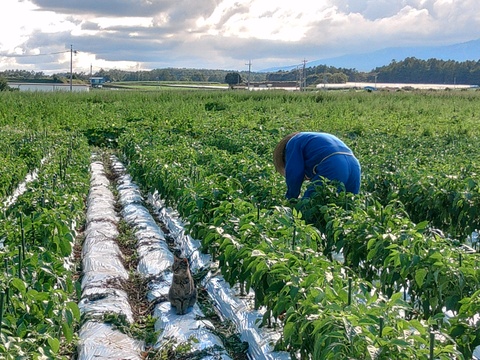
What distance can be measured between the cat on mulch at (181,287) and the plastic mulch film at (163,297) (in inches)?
3.1

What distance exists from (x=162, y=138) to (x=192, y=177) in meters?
4.22

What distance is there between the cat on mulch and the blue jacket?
63.3 inches

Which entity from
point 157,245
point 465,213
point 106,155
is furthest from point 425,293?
point 106,155

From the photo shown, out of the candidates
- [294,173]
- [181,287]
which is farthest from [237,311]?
[294,173]

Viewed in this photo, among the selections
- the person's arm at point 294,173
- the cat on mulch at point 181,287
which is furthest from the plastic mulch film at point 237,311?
the person's arm at point 294,173

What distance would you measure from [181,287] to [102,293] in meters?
0.78

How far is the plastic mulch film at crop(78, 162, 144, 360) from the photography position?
3.97 m

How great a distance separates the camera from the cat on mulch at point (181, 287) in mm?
4480

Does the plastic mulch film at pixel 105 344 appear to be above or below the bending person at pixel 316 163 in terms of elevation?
below

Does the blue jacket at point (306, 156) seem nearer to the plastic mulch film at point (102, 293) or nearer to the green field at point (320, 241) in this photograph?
the green field at point (320, 241)

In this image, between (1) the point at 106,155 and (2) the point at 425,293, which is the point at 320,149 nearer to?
(2) the point at 425,293

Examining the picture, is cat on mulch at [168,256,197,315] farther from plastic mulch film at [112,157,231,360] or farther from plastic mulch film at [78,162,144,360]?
plastic mulch film at [78,162,144,360]

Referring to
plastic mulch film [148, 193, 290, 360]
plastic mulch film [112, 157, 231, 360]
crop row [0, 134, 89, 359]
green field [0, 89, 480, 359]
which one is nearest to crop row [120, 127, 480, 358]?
green field [0, 89, 480, 359]

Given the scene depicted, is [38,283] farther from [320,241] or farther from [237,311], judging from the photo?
[320,241]
